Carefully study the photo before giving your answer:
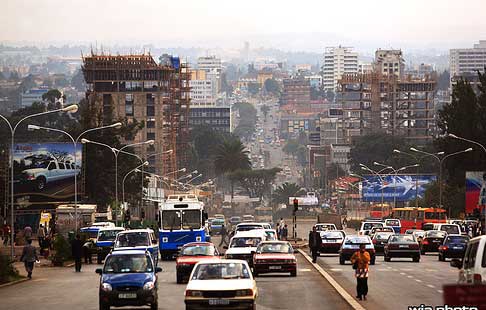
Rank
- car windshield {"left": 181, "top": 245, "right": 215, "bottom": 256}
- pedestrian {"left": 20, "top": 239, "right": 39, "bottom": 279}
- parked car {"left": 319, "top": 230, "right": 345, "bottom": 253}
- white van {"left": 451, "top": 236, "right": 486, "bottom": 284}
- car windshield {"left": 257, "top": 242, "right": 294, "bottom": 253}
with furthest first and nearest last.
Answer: parked car {"left": 319, "top": 230, "right": 345, "bottom": 253} < pedestrian {"left": 20, "top": 239, "right": 39, "bottom": 279} < car windshield {"left": 257, "top": 242, "right": 294, "bottom": 253} < car windshield {"left": 181, "top": 245, "right": 215, "bottom": 256} < white van {"left": 451, "top": 236, "right": 486, "bottom": 284}

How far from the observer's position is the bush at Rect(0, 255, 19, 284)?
157ft

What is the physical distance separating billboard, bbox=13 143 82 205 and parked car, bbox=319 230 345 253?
25.4 meters

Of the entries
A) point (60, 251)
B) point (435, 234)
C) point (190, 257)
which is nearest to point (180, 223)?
point (60, 251)

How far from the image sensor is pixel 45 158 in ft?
302

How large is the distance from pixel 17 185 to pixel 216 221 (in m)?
39.1

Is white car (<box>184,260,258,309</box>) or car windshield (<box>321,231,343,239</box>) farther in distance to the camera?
car windshield (<box>321,231,343,239</box>)

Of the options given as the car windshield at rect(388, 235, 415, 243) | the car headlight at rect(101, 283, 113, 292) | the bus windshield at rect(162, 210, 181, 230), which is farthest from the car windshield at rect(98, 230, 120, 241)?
the car headlight at rect(101, 283, 113, 292)

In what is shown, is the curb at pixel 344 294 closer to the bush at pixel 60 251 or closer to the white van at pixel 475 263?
the white van at pixel 475 263

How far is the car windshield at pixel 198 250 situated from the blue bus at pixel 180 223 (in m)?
18.4

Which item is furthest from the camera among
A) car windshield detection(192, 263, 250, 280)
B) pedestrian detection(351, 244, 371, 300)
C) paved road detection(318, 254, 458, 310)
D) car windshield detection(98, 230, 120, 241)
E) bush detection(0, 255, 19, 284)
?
car windshield detection(98, 230, 120, 241)

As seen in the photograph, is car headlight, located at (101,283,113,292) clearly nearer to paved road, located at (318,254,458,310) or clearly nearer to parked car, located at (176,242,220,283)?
paved road, located at (318,254,458,310)

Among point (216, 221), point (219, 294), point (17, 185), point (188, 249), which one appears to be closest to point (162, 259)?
point (188, 249)

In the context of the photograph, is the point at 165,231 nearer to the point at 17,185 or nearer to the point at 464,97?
the point at 17,185

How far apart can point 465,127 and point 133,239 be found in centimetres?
7667
